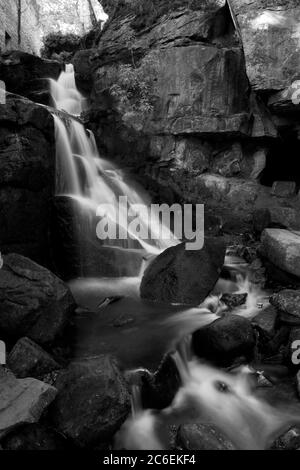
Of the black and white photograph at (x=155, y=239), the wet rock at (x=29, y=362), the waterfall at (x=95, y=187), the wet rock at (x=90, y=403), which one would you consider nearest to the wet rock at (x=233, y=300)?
the black and white photograph at (x=155, y=239)

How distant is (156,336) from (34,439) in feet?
8.42

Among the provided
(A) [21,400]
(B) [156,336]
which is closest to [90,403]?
(A) [21,400]

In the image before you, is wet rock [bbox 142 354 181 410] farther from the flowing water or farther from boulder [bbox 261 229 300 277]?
boulder [bbox 261 229 300 277]

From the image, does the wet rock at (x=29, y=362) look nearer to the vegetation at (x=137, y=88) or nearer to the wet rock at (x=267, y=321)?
the wet rock at (x=267, y=321)

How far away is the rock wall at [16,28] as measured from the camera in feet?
64.6


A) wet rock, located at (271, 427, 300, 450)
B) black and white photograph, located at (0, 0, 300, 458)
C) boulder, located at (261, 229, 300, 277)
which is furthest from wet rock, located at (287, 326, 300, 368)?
boulder, located at (261, 229, 300, 277)

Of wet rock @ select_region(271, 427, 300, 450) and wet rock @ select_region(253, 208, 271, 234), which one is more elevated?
wet rock @ select_region(253, 208, 271, 234)

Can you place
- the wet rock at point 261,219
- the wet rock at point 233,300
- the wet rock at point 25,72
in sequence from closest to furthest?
the wet rock at point 233,300 → the wet rock at point 261,219 → the wet rock at point 25,72

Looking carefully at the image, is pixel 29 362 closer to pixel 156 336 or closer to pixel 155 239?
pixel 156 336

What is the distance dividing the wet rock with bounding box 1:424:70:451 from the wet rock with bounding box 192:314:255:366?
2.47m

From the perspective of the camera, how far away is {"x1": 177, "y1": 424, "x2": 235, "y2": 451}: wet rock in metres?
3.60

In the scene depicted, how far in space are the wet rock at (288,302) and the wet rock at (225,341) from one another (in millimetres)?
711

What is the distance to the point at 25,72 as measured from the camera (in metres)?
14.2
